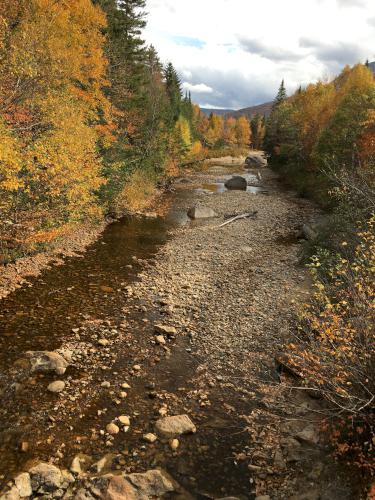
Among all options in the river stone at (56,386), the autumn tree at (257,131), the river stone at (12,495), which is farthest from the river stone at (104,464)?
the autumn tree at (257,131)

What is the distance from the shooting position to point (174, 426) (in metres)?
9.43

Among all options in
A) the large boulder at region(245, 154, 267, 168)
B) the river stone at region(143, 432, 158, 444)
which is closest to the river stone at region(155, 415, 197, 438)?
the river stone at region(143, 432, 158, 444)

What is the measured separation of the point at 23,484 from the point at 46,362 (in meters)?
4.19

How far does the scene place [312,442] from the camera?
341 inches

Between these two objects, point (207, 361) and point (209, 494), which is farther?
point (207, 361)

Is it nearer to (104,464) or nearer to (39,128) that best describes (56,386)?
(104,464)

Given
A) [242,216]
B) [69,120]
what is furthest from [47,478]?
[242,216]

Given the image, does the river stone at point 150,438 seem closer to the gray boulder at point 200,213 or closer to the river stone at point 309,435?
the river stone at point 309,435

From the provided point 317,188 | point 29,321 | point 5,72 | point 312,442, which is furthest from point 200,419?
point 317,188

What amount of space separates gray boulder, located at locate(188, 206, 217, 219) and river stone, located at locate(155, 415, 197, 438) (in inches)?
966

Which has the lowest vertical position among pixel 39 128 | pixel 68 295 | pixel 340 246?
pixel 68 295

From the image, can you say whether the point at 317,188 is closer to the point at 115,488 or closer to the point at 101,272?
the point at 101,272

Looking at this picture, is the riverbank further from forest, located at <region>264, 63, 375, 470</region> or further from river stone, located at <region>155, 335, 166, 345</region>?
forest, located at <region>264, 63, 375, 470</region>

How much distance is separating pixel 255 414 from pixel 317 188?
35.6 metres
